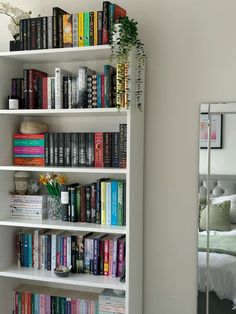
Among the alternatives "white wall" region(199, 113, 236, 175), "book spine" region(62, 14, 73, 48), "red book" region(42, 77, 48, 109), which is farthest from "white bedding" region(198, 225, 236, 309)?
"book spine" region(62, 14, 73, 48)

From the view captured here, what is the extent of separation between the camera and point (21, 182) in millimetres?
2367

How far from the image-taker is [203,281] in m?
2.16

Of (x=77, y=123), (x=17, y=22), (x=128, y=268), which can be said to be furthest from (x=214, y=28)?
(x=128, y=268)

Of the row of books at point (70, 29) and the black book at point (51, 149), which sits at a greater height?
the row of books at point (70, 29)

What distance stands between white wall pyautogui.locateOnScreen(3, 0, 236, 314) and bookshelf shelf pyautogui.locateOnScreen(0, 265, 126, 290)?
0.97 feet

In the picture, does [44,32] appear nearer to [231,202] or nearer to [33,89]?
[33,89]

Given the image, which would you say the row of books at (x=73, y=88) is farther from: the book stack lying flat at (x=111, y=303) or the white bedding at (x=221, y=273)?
the book stack lying flat at (x=111, y=303)

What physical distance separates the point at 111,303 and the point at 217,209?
74 centimetres

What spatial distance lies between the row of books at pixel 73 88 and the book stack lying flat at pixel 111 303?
0.98 metres

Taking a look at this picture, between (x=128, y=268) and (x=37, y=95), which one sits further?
(x=37, y=95)

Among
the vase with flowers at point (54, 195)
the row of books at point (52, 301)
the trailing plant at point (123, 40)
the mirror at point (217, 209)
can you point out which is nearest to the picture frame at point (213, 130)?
the mirror at point (217, 209)

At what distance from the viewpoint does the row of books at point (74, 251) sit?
2.15 metres

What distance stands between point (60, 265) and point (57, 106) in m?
0.87

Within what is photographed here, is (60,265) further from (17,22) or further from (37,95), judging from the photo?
(17,22)
